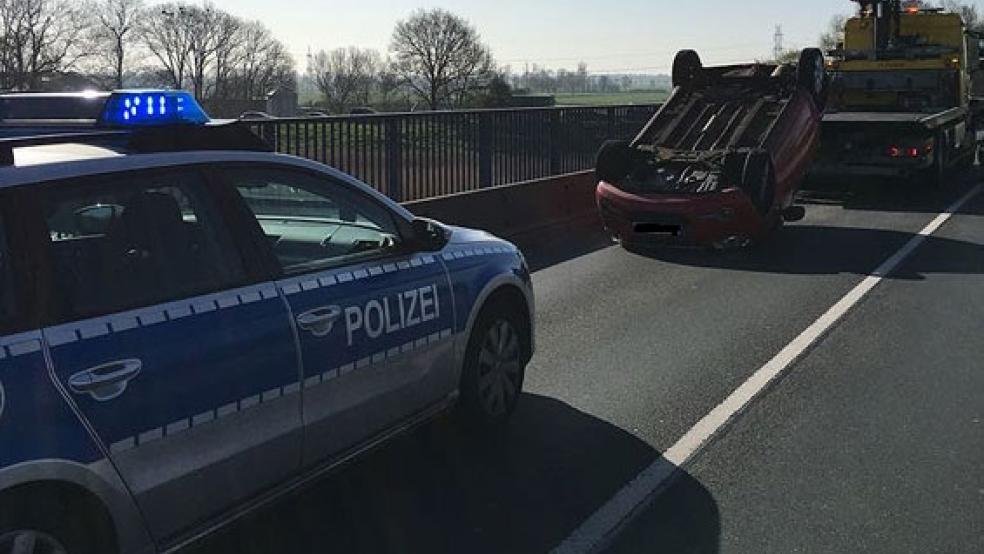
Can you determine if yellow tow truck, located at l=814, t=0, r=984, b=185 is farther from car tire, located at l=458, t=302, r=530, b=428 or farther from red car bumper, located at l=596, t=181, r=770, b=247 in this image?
car tire, located at l=458, t=302, r=530, b=428

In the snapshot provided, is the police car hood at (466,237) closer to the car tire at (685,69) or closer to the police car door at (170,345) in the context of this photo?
the police car door at (170,345)

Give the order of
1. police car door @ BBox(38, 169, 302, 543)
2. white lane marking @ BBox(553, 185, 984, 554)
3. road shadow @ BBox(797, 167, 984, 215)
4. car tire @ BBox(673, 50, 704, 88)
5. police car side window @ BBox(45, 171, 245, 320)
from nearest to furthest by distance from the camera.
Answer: police car door @ BBox(38, 169, 302, 543) < police car side window @ BBox(45, 171, 245, 320) < white lane marking @ BBox(553, 185, 984, 554) < car tire @ BBox(673, 50, 704, 88) < road shadow @ BBox(797, 167, 984, 215)

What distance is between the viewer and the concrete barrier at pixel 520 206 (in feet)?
35.6

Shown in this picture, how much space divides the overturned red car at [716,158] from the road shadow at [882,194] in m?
3.42

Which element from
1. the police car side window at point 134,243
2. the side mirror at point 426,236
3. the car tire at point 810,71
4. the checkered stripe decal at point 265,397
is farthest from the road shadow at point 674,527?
the car tire at point 810,71

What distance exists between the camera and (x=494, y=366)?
5.11 metres

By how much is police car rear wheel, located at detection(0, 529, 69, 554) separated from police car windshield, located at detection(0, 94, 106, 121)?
174 cm

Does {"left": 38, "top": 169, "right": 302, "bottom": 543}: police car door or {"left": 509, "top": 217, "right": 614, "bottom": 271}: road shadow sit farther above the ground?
{"left": 38, "top": 169, "right": 302, "bottom": 543}: police car door

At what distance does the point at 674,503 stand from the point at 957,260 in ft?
24.9

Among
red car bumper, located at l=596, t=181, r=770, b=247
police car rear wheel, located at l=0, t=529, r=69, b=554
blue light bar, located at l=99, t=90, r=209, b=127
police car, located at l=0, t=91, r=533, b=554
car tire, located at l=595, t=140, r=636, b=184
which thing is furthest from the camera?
car tire, located at l=595, t=140, r=636, b=184

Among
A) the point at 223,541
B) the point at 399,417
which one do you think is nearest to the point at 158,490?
the point at 223,541

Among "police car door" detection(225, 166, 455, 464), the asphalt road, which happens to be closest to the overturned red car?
the asphalt road

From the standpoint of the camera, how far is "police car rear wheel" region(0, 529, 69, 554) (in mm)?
2652

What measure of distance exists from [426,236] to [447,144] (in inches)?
281
